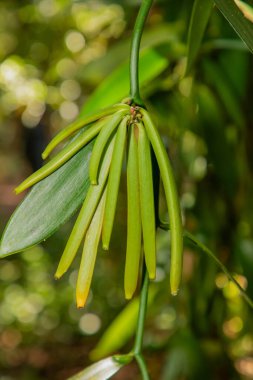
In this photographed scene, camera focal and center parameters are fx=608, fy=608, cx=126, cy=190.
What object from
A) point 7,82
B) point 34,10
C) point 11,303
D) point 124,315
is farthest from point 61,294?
point 124,315

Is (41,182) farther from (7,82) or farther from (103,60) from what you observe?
(7,82)

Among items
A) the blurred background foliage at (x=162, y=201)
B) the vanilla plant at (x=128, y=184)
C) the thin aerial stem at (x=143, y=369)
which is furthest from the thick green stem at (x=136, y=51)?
the blurred background foliage at (x=162, y=201)

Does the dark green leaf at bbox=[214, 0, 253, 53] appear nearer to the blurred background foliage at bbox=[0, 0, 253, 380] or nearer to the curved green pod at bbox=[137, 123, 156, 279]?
the curved green pod at bbox=[137, 123, 156, 279]

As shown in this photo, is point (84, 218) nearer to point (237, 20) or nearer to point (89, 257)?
point (89, 257)

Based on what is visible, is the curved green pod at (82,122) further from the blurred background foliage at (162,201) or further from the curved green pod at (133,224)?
the blurred background foliage at (162,201)

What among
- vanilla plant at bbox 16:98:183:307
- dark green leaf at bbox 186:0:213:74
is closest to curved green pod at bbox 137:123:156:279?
vanilla plant at bbox 16:98:183:307

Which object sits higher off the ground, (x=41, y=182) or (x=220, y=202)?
(x=41, y=182)

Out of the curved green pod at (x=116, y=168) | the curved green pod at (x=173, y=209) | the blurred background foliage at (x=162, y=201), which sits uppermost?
the curved green pod at (x=116, y=168)
